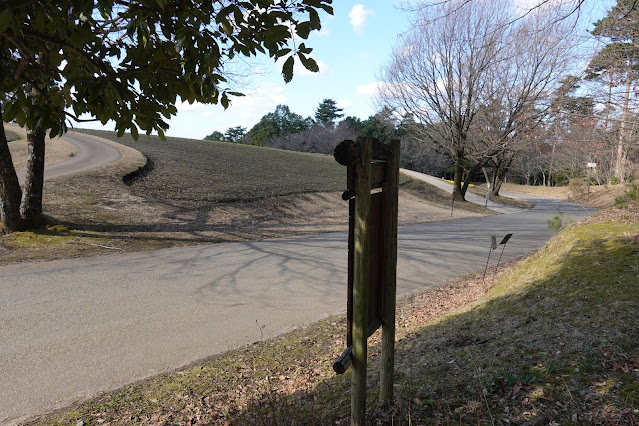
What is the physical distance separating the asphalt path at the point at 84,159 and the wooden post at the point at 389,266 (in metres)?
17.5

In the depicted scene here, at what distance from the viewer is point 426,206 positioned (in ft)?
92.2

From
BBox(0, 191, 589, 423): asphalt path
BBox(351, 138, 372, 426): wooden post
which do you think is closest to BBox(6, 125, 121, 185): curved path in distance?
BBox(0, 191, 589, 423): asphalt path

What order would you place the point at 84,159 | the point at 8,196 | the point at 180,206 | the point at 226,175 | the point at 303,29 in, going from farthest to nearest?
the point at 226,175, the point at 84,159, the point at 180,206, the point at 8,196, the point at 303,29

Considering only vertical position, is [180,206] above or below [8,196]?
below

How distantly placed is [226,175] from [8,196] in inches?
641

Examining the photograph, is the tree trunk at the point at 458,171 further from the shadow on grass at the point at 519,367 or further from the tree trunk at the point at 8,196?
the shadow on grass at the point at 519,367

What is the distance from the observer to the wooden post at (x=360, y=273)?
280cm

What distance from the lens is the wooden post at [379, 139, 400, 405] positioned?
3.32 meters

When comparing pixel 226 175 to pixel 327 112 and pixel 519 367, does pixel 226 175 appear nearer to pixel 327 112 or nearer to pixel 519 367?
pixel 519 367

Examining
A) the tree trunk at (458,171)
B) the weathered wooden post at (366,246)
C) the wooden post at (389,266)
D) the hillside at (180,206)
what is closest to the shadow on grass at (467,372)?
the wooden post at (389,266)

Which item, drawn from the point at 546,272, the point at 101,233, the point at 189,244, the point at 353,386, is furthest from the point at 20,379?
the point at 101,233

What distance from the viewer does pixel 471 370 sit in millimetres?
4039

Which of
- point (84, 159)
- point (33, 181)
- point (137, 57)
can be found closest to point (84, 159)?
point (84, 159)

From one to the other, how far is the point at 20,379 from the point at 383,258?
4.04 m
